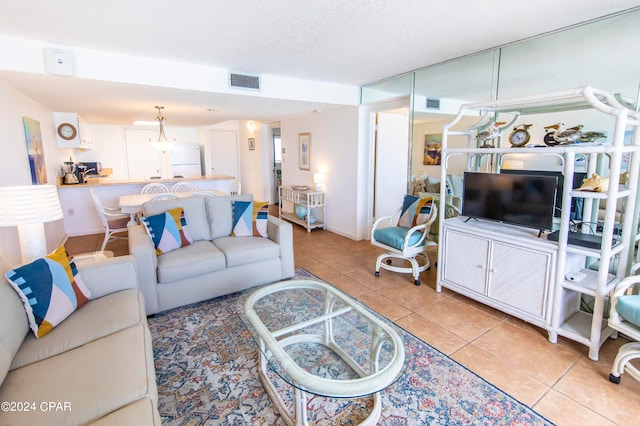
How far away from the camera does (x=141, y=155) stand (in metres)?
7.88

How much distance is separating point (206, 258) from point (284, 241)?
2.66 ft

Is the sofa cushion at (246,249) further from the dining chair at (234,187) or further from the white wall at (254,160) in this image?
the white wall at (254,160)

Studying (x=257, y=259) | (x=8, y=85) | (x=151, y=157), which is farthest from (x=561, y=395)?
(x=151, y=157)

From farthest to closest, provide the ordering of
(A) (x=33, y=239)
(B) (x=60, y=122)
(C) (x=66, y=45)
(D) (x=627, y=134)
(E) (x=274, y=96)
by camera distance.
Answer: (B) (x=60, y=122)
(E) (x=274, y=96)
(C) (x=66, y=45)
(D) (x=627, y=134)
(A) (x=33, y=239)

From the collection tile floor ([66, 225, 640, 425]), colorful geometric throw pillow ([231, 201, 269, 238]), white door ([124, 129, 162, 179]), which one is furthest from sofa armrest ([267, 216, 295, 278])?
white door ([124, 129, 162, 179])

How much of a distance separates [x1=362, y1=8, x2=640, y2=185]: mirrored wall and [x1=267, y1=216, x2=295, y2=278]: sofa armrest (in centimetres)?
191

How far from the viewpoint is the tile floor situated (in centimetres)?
181

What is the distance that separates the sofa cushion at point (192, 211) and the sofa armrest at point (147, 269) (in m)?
0.55

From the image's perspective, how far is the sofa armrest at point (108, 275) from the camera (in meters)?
2.13

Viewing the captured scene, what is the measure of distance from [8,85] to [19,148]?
1.97 ft

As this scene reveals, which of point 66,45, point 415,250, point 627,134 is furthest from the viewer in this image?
point 415,250

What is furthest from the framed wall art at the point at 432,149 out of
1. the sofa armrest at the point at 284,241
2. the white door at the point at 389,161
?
the sofa armrest at the point at 284,241

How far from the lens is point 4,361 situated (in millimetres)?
1376

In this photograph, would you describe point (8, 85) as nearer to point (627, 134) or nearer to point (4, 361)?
point (4, 361)
